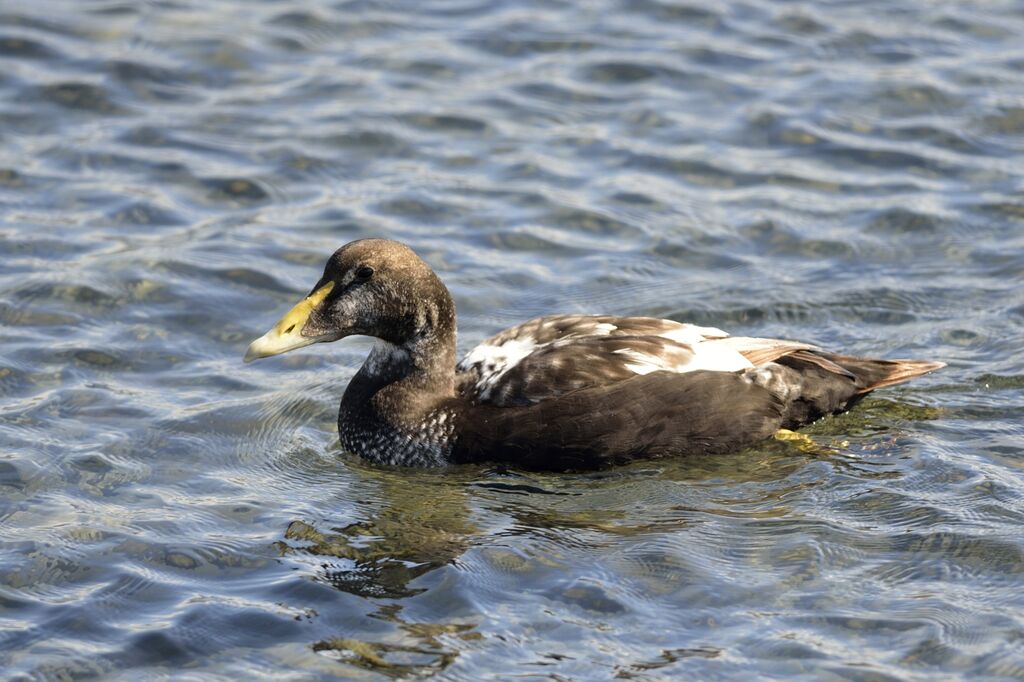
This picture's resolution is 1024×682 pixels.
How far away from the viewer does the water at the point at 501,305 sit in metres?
6.86

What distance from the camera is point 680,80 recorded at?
44.3 feet

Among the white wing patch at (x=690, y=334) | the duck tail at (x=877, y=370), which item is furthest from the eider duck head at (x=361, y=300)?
the duck tail at (x=877, y=370)

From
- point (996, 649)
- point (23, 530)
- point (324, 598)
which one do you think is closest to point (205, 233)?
point (23, 530)

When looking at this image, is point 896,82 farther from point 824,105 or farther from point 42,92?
point 42,92

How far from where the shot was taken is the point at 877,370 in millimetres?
8820

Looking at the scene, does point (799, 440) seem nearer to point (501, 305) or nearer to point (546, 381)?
point (546, 381)

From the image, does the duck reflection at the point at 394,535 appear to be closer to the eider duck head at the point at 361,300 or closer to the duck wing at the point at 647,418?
the duck wing at the point at 647,418

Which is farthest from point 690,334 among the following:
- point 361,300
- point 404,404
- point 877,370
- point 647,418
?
point 361,300

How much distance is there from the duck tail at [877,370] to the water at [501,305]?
250 millimetres

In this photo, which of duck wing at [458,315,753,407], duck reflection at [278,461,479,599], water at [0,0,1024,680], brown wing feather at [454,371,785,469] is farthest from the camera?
duck wing at [458,315,753,407]

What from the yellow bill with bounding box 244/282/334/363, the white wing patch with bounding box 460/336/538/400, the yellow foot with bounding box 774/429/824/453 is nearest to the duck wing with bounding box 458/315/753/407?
the white wing patch with bounding box 460/336/538/400

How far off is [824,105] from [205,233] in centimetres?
511

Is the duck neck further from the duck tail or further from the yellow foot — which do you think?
the duck tail

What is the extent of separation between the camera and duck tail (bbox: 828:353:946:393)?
28.8 ft
